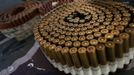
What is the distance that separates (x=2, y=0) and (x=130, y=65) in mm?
1613

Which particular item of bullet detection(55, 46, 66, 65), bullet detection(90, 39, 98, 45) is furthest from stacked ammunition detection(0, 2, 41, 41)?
bullet detection(90, 39, 98, 45)

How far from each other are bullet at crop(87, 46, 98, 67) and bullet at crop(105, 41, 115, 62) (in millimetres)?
64

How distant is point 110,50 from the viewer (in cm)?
95

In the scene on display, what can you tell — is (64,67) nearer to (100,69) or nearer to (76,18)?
(100,69)

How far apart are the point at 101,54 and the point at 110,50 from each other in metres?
0.05

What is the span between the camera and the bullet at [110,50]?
95cm

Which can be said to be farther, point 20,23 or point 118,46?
point 20,23

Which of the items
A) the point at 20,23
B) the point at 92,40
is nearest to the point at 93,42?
the point at 92,40

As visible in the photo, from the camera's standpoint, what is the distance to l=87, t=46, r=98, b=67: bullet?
37.0 inches

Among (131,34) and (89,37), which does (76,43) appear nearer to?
(89,37)

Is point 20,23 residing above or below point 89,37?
below

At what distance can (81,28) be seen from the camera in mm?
1089

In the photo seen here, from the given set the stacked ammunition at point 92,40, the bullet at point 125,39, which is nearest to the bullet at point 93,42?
the stacked ammunition at point 92,40

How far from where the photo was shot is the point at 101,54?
95 centimetres
